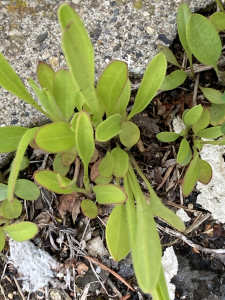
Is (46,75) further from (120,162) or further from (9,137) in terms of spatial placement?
(120,162)

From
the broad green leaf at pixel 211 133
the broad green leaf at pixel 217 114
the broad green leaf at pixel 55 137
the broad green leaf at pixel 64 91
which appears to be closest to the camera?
the broad green leaf at pixel 55 137

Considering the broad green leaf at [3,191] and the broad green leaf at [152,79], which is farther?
Result: the broad green leaf at [3,191]

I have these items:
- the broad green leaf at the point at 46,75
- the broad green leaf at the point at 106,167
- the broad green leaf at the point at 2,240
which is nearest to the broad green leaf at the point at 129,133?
the broad green leaf at the point at 106,167

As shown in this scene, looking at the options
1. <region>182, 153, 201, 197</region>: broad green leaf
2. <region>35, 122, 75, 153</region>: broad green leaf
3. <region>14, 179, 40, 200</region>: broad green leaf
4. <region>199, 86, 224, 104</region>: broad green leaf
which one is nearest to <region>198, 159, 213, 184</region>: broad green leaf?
<region>182, 153, 201, 197</region>: broad green leaf

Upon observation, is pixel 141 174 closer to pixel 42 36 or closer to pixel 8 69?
pixel 8 69

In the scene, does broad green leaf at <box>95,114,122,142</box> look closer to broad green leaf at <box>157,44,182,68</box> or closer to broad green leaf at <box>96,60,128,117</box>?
broad green leaf at <box>96,60,128,117</box>

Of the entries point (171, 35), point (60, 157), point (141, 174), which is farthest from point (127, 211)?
point (171, 35)

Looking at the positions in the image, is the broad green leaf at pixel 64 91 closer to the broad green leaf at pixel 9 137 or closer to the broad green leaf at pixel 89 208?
the broad green leaf at pixel 9 137
